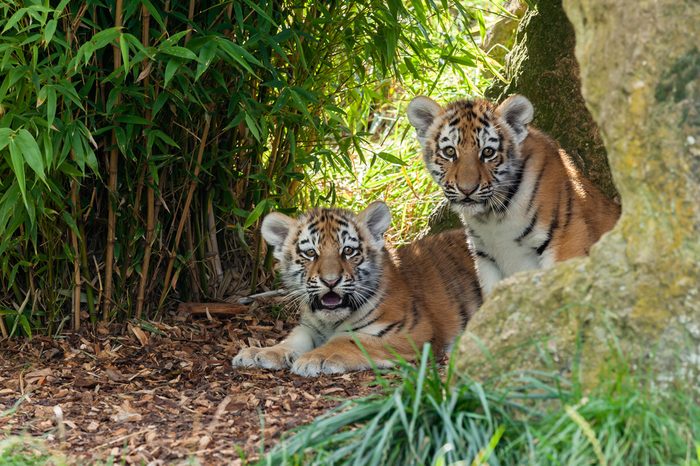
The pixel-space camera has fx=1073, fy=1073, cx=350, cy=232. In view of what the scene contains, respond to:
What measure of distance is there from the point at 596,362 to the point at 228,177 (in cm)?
305

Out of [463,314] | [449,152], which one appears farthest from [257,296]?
[449,152]

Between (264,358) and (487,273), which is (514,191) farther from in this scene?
(264,358)

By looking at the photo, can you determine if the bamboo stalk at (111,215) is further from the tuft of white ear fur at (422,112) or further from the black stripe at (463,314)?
the black stripe at (463,314)

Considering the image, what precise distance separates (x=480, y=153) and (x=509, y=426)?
2208mm

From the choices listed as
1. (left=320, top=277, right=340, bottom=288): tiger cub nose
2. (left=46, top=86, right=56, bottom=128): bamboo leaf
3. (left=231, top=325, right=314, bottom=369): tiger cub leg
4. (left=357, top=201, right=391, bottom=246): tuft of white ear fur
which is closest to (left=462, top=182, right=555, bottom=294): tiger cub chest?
(left=357, top=201, right=391, bottom=246): tuft of white ear fur

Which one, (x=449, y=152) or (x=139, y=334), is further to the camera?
(x=139, y=334)

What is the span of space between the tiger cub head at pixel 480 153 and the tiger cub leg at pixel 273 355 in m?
1.05

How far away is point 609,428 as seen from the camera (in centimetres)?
299

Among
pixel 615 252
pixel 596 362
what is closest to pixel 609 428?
pixel 596 362

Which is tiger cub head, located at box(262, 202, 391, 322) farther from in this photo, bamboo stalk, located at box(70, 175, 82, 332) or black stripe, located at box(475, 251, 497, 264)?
bamboo stalk, located at box(70, 175, 82, 332)

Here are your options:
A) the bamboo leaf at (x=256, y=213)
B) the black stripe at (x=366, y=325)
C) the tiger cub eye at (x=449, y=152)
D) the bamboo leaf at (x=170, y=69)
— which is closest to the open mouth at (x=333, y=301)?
the black stripe at (x=366, y=325)

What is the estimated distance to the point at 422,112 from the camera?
5.49 m

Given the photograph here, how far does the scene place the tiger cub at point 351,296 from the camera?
17.0 feet

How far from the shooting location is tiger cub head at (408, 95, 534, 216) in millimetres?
5098
